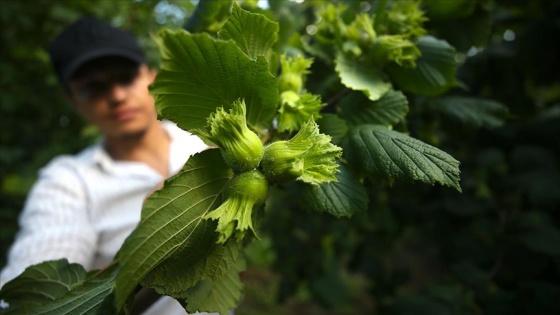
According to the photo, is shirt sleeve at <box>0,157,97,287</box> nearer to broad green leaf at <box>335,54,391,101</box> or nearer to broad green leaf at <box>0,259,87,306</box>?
broad green leaf at <box>0,259,87,306</box>

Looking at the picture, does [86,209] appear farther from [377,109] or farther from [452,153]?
[452,153]

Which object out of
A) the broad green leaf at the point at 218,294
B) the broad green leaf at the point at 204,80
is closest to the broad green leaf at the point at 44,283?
the broad green leaf at the point at 218,294

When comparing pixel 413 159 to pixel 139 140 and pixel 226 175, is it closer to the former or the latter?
pixel 226 175

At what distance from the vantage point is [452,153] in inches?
59.6

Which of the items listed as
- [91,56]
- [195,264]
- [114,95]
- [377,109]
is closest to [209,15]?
[377,109]

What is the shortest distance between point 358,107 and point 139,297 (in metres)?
0.52

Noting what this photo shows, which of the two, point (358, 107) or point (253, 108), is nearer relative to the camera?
point (253, 108)

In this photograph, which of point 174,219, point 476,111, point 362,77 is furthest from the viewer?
point 476,111

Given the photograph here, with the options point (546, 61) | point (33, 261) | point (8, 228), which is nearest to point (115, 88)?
point (33, 261)

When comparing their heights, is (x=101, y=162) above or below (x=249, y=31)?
above

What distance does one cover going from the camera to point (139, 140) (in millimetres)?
1829

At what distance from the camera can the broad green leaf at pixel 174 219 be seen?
50 centimetres

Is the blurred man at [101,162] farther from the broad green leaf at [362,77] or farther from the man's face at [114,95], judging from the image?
the broad green leaf at [362,77]

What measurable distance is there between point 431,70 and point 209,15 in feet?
1.55
